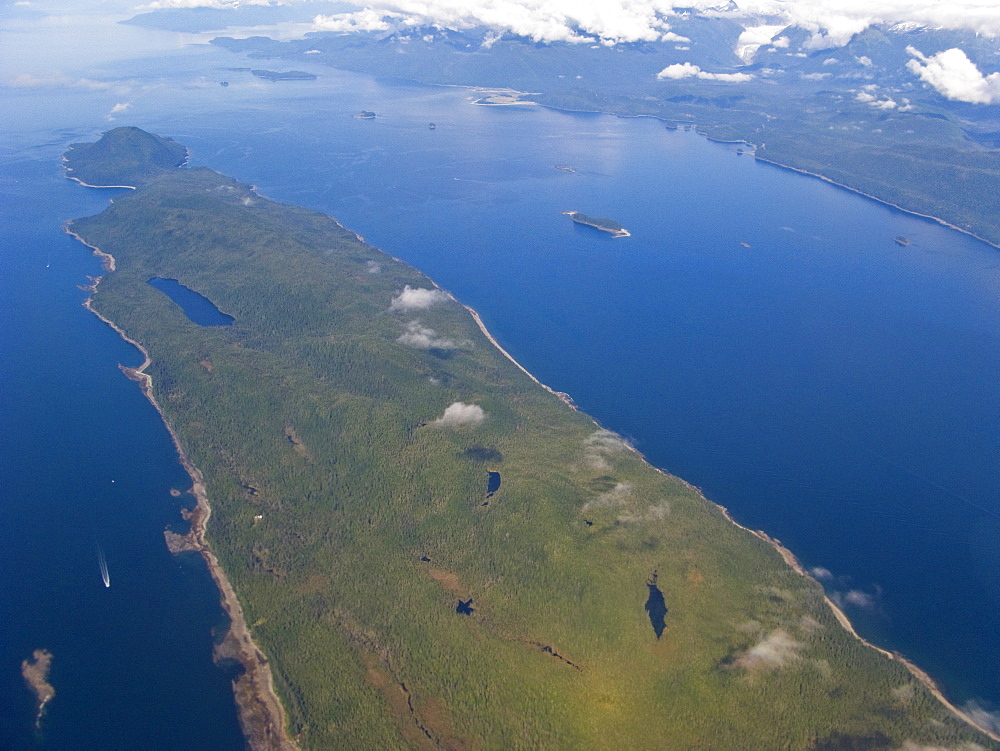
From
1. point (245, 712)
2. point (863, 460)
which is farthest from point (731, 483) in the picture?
point (245, 712)

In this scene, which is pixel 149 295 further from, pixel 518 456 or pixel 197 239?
pixel 518 456

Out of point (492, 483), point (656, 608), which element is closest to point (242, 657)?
point (492, 483)

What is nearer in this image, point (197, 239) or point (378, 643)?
point (378, 643)

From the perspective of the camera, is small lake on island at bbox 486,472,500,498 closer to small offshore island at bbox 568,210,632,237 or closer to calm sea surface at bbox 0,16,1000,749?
calm sea surface at bbox 0,16,1000,749

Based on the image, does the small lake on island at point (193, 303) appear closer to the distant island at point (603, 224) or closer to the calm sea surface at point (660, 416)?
the calm sea surface at point (660, 416)

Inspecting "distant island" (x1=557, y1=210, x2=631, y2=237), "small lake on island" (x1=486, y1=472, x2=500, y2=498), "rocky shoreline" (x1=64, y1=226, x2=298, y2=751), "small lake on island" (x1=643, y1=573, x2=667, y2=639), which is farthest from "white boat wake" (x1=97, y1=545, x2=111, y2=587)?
"distant island" (x1=557, y1=210, x2=631, y2=237)

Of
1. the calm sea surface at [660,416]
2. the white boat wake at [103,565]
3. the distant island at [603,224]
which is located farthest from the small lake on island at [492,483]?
the distant island at [603,224]

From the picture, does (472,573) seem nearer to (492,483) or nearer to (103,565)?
(492,483)
